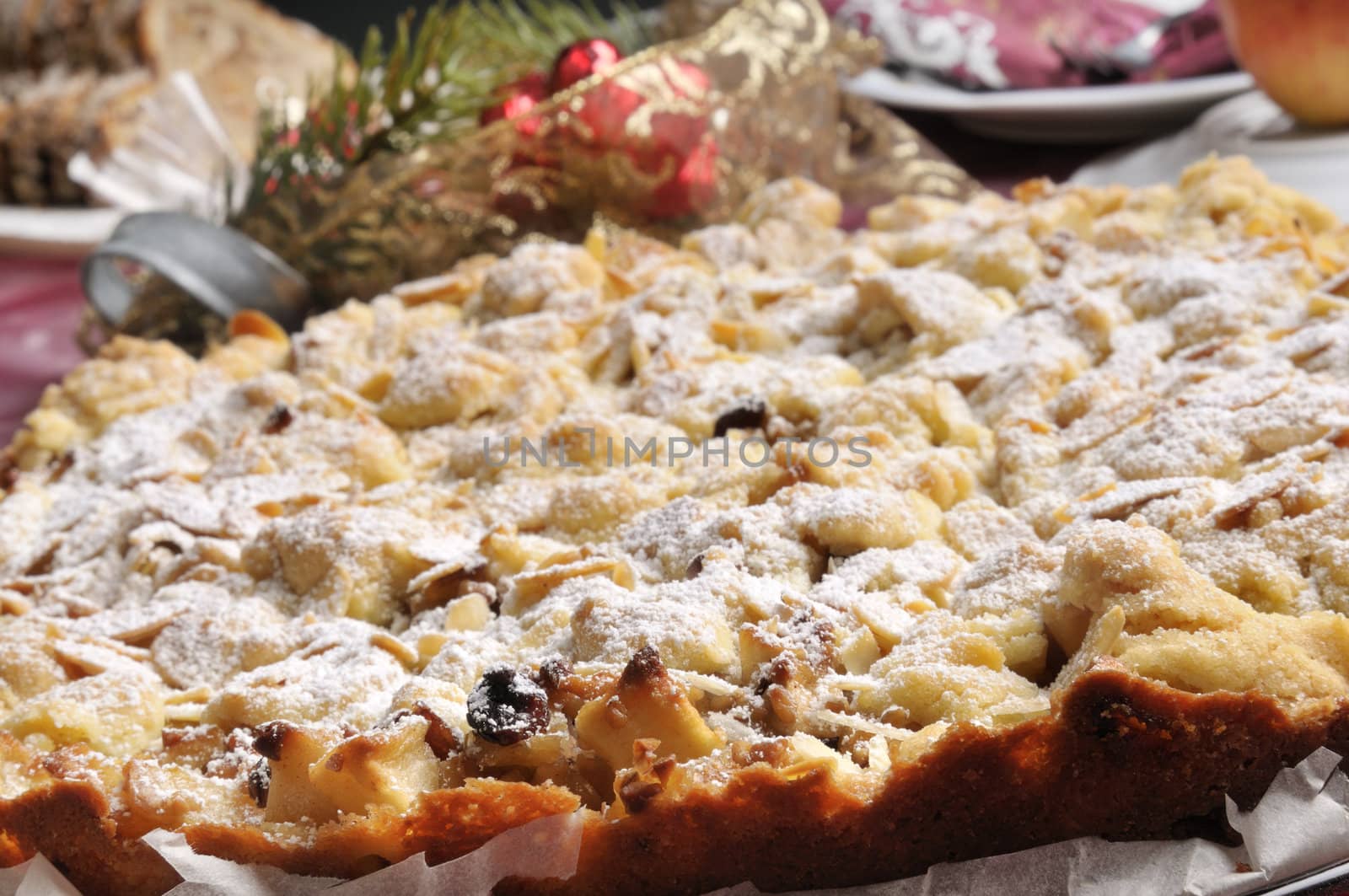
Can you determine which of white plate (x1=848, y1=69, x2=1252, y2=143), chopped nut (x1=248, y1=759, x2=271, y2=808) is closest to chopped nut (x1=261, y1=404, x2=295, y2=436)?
chopped nut (x1=248, y1=759, x2=271, y2=808)

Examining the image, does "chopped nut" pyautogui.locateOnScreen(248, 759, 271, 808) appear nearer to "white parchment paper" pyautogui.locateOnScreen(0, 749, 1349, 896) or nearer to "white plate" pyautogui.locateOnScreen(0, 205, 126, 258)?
"white parchment paper" pyautogui.locateOnScreen(0, 749, 1349, 896)

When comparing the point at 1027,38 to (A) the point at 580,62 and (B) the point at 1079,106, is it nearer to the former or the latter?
(B) the point at 1079,106

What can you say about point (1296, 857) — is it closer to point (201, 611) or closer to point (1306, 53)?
point (201, 611)

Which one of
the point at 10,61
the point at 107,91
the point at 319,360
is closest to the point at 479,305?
the point at 319,360

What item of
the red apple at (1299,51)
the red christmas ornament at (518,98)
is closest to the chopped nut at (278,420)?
the red christmas ornament at (518,98)

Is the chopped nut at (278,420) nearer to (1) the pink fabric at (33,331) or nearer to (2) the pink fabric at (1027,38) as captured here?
(1) the pink fabric at (33,331)

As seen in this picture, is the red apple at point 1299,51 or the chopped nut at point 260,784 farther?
the red apple at point 1299,51

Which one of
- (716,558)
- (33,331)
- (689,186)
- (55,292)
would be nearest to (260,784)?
(716,558)
